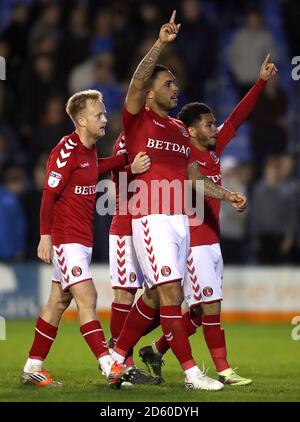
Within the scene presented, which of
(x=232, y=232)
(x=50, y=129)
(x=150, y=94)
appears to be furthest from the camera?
(x=50, y=129)

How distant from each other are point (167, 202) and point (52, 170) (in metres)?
0.95

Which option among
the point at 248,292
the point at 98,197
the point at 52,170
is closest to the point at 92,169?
the point at 52,170

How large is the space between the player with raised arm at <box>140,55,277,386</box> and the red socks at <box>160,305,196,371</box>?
65 centimetres

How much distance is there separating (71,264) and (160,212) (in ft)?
2.68

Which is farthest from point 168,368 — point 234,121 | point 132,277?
point 234,121

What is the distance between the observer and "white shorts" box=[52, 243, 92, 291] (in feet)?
29.8

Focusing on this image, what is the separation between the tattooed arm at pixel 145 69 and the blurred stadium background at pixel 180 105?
7060mm

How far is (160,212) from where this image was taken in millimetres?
9172

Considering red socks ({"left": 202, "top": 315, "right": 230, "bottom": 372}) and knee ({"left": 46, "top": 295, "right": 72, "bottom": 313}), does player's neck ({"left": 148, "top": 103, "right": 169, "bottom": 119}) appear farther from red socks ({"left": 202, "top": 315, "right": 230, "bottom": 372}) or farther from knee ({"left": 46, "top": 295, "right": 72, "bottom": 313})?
red socks ({"left": 202, "top": 315, "right": 230, "bottom": 372})

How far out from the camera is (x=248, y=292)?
1650 cm

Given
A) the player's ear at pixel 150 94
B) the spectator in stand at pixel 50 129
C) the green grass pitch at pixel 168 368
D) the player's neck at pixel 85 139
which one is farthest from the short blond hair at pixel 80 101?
the spectator in stand at pixel 50 129

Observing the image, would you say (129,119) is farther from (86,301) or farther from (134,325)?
(134,325)

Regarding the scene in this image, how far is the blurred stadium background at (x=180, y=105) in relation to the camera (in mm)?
16469
